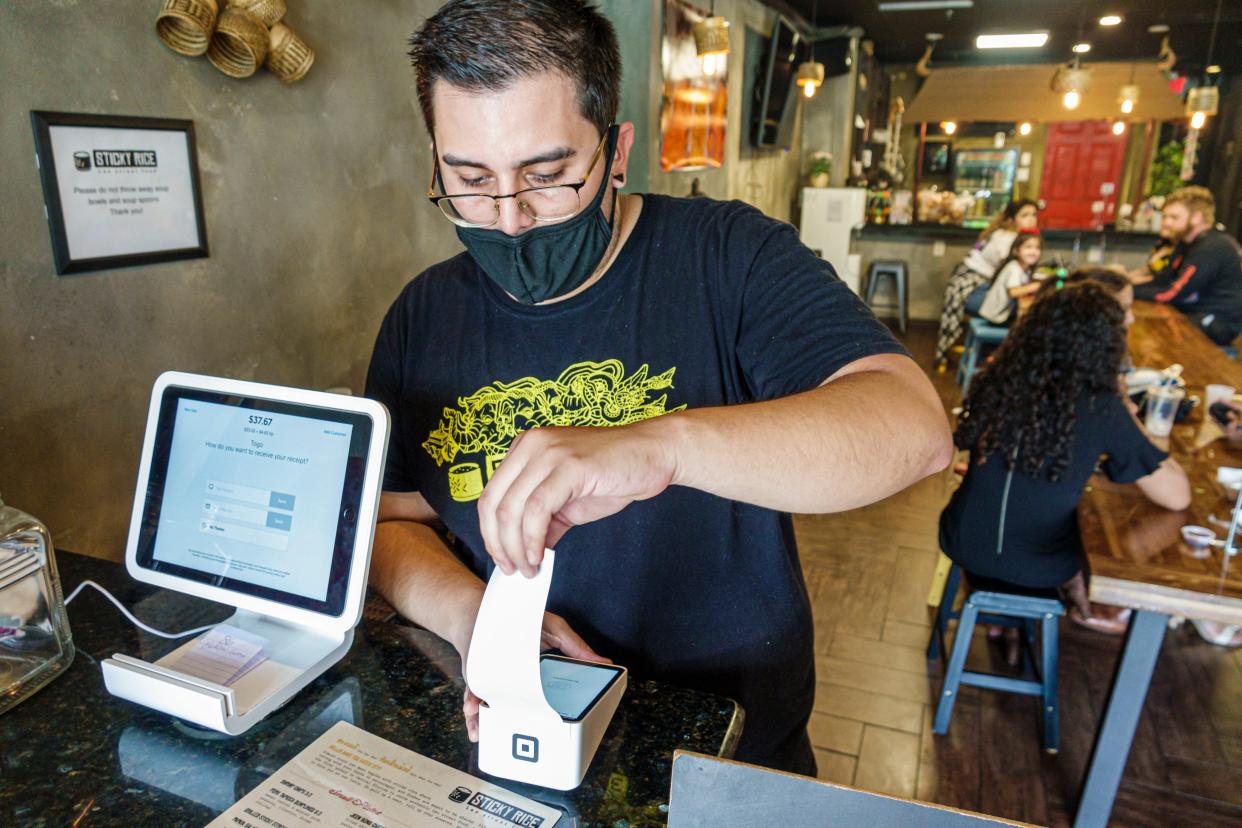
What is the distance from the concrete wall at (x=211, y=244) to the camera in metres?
1.58

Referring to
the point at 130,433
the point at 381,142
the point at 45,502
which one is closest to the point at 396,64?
the point at 381,142

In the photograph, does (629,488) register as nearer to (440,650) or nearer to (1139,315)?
(440,650)

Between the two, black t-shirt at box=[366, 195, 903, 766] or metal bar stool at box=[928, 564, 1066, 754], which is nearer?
black t-shirt at box=[366, 195, 903, 766]

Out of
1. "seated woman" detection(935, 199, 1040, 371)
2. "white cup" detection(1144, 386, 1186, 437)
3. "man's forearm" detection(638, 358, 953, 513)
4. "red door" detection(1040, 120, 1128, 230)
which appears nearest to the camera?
"man's forearm" detection(638, 358, 953, 513)

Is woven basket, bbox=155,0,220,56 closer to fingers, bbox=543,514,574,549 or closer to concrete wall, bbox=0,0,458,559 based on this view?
concrete wall, bbox=0,0,458,559

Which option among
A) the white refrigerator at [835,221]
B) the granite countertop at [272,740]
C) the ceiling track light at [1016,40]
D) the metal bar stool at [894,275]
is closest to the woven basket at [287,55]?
the granite countertop at [272,740]

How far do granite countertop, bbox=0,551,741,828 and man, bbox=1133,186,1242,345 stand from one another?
5.53m

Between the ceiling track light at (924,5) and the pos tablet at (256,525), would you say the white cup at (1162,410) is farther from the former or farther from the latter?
the ceiling track light at (924,5)

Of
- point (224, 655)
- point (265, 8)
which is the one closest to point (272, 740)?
point (224, 655)

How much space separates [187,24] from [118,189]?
0.40 m

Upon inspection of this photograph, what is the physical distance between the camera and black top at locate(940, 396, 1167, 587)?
218cm

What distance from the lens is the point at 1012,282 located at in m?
5.74

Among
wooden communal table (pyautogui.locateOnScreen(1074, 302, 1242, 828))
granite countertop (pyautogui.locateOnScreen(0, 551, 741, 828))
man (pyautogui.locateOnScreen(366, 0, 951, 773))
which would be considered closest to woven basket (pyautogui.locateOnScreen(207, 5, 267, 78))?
man (pyautogui.locateOnScreen(366, 0, 951, 773))

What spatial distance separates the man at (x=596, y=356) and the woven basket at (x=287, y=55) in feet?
3.63
